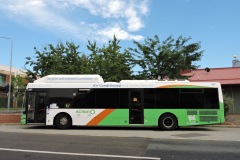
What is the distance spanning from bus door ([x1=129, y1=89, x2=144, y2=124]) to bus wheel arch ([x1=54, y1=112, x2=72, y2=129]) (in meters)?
3.64

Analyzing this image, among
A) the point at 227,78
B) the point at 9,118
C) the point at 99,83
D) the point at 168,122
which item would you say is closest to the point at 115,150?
the point at 168,122

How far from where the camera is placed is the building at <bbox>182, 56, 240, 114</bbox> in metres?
29.5

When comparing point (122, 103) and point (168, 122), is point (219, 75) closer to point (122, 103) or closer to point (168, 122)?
point (168, 122)

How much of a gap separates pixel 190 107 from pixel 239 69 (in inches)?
603

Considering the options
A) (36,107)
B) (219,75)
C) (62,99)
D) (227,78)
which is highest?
(219,75)

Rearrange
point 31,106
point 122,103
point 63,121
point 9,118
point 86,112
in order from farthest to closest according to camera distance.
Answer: point 9,118 < point 31,106 < point 63,121 < point 86,112 < point 122,103

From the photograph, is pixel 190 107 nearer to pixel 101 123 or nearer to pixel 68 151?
pixel 101 123

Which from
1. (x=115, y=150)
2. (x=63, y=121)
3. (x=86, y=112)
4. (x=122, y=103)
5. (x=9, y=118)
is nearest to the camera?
(x=115, y=150)

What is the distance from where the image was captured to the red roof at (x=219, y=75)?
30.1 meters

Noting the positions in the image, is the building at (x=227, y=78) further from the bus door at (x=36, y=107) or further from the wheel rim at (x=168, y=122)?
the bus door at (x=36, y=107)

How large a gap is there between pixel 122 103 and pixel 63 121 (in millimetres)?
3624

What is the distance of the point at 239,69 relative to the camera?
104ft

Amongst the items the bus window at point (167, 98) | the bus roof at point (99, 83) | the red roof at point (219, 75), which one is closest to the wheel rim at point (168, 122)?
the bus window at point (167, 98)

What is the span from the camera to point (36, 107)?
19.3 meters
